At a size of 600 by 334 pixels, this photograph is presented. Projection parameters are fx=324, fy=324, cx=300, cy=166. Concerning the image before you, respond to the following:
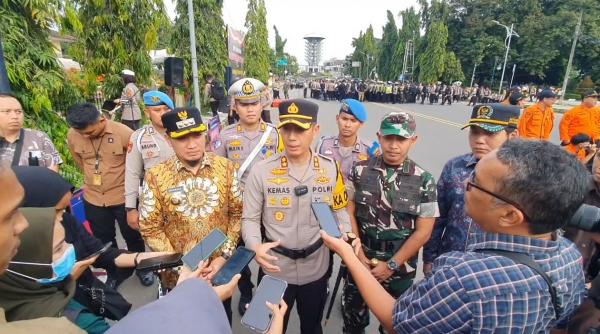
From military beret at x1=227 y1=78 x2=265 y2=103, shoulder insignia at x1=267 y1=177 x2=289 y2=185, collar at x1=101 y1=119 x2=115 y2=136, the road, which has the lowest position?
the road

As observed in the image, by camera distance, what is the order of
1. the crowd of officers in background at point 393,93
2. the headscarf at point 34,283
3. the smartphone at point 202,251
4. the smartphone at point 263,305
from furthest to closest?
the crowd of officers in background at point 393,93 → the smartphone at point 202,251 → the smartphone at point 263,305 → the headscarf at point 34,283

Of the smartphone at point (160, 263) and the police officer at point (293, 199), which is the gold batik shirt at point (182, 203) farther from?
the smartphone at point (160, 263)

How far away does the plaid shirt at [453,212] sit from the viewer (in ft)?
7.45

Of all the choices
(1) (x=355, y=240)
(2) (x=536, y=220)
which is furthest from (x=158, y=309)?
(1) (x=355, y=240)

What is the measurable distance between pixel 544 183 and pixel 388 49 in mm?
61069

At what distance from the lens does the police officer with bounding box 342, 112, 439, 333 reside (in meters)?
2.18

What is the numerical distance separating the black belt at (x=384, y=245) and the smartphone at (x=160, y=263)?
4.37ft

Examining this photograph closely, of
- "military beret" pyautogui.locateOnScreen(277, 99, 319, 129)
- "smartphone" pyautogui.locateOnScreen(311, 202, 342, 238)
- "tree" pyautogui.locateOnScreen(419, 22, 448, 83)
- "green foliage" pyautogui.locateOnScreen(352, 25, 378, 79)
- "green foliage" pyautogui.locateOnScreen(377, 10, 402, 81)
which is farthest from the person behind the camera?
"green foliage" pyautogui.locateOnScreen(352, 25, 378, 79)

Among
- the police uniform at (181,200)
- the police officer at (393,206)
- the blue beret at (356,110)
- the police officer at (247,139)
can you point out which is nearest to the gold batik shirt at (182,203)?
the police uniform at (181,200)

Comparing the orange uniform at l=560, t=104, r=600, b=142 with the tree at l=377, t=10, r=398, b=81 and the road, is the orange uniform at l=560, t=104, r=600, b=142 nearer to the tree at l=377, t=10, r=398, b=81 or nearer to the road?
the road

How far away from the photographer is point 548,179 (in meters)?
1.02

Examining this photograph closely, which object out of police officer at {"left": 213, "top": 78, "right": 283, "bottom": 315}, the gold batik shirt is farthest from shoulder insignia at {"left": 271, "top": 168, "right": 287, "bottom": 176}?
police officer at {"left": 213, "top": 78, "right": 283, "bottom": 315}

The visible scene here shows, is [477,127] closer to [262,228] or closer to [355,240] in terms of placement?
[355,240]

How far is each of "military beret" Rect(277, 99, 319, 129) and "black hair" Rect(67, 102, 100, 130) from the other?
198 cm
